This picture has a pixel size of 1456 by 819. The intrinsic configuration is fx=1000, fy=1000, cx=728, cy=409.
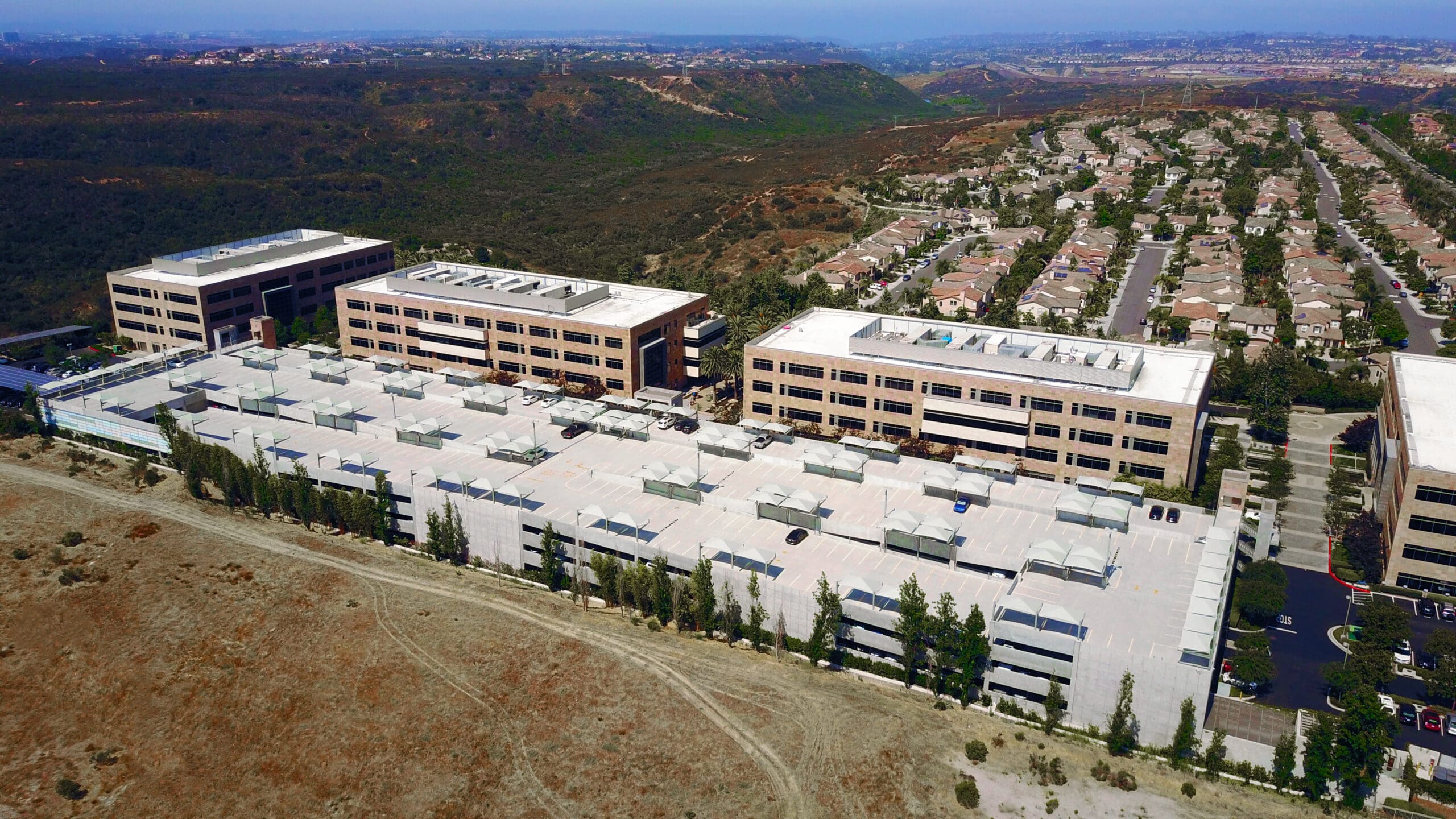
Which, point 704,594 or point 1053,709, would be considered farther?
point 704,594

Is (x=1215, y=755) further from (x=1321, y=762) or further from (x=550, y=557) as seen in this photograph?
(x=550, y=557)

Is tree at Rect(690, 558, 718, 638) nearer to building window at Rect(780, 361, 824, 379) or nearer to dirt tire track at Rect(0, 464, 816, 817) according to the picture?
dirt tire track at Rect(0, 464, 816, 817)

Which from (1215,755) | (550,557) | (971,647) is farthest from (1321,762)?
(550,557)

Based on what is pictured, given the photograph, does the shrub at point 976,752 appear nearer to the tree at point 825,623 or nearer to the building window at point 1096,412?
A: the tree at point 825,623

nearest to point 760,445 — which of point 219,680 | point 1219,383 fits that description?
point 219,680

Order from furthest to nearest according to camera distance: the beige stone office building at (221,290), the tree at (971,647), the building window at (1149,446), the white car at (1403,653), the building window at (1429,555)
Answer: the beige stone office building at (221,290) < the building window at (1149,446) < the building window at (1429,555) < the white car at (1403,653) < the tree at (971,647)

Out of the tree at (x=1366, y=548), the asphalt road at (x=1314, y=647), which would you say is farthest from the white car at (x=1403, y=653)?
the tree at (x=1366, y=548)
